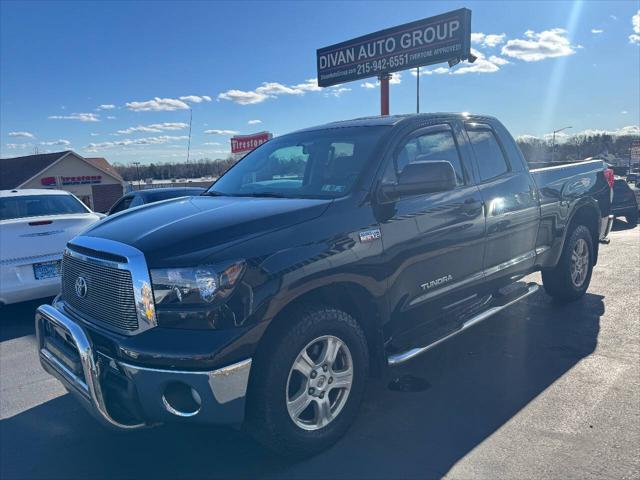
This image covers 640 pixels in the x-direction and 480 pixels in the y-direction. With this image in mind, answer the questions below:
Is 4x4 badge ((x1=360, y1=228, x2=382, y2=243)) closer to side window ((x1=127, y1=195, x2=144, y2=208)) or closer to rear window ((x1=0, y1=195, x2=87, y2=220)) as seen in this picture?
rear window ((x1=0, y1=195, x2=87, y2=220))

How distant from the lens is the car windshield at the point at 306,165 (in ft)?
11.7

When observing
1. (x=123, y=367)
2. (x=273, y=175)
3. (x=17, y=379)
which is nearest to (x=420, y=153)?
(x=273, y=175)

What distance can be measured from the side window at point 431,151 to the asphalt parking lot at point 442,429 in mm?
1645

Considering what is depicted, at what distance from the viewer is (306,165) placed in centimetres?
405

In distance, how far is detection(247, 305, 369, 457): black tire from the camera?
2721mm

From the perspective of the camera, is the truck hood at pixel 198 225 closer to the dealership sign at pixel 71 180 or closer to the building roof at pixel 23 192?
the building roof at pixel 23 192

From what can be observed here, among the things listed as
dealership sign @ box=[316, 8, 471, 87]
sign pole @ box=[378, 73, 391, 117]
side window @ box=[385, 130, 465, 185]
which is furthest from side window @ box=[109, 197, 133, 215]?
dealership sign @ box=[316, 8, 471, 87]

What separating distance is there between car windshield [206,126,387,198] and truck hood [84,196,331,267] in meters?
0.30

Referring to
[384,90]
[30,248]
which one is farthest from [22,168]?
[30,248]

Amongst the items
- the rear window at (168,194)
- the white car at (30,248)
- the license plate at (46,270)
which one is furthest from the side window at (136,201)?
the license plate at (46,270)

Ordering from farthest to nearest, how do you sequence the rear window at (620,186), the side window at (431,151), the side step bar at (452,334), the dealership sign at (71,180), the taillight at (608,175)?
the dealership sign at (71,180) → the rear window at (620,186) → the taillight at (608,175) → the side window at (431,151) → the side step bar at (452,334)

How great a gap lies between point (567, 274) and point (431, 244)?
2872 millimetres

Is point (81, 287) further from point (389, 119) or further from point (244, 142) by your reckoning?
point (244, 142)

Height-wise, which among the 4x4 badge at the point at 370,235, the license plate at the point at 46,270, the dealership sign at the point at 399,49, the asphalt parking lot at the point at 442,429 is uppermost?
the dealership sign at the point at 399,49
